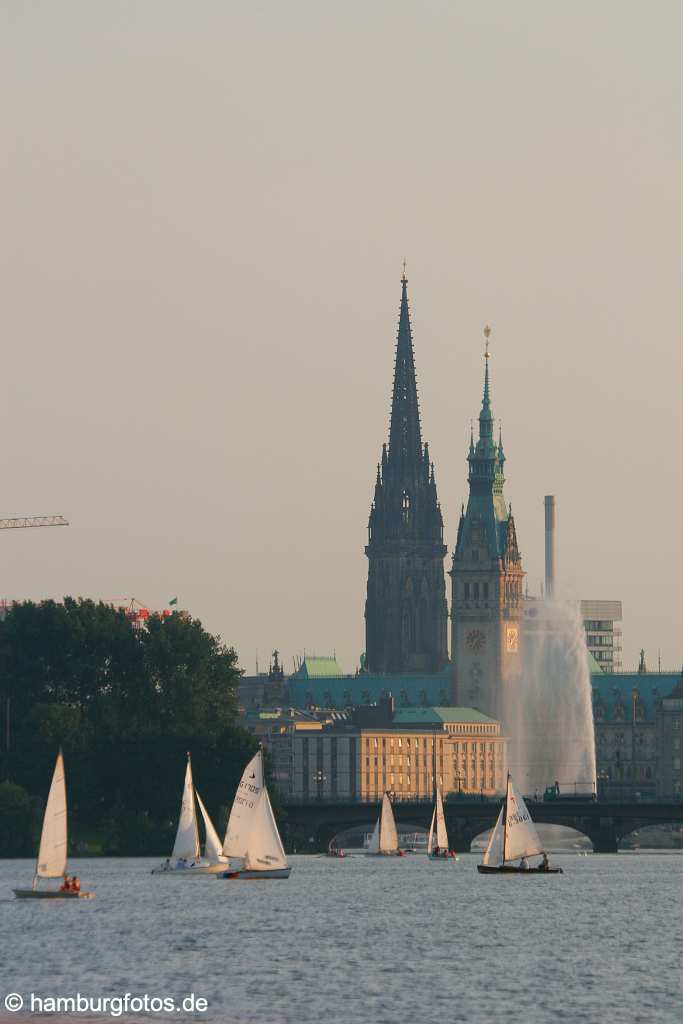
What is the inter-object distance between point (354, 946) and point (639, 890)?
192ft

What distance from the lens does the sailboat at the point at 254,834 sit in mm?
174000

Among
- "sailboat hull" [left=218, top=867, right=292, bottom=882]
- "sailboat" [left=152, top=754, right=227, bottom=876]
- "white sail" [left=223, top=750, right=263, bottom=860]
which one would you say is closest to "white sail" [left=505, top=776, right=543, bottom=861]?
"sailboat hull" [left=218, top=867, right=292, bottom=882]

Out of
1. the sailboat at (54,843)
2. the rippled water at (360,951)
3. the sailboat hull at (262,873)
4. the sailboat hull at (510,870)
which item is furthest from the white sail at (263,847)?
the sailboat at (54,843)

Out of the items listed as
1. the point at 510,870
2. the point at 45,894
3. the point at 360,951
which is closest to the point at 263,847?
the point at 510,870

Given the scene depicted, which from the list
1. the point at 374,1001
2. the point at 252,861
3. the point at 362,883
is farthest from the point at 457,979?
the point at 362,883

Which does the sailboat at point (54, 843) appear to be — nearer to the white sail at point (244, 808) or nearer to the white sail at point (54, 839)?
the white sail at point (54, 839)

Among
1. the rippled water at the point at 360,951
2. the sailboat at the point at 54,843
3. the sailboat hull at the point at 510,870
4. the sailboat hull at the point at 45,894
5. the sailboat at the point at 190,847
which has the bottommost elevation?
the rippled water at the point at 360,951

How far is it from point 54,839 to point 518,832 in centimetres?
4410

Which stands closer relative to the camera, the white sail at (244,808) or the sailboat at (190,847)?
the white sail at (244,808)

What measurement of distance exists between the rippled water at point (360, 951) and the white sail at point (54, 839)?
2524 millimetres

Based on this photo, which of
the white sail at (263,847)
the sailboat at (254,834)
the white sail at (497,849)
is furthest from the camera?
the white sail at (497,849)

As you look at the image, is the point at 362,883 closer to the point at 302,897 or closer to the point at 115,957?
the point at 302,897

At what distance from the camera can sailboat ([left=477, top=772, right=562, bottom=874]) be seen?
189 m

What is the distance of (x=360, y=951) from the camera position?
124 metres
